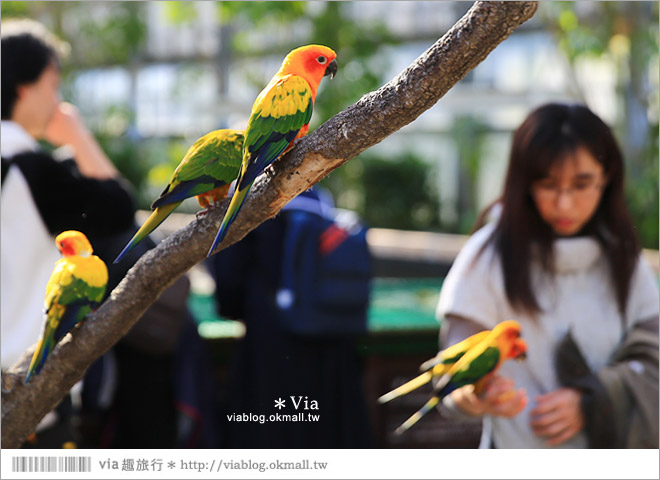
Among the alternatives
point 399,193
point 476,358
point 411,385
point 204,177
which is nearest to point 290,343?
point 411,385

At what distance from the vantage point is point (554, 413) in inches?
32.6

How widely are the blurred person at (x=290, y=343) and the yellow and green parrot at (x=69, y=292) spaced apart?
216 mm

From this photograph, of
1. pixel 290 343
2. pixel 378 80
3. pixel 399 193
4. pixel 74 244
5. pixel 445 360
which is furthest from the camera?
pixel 399 193

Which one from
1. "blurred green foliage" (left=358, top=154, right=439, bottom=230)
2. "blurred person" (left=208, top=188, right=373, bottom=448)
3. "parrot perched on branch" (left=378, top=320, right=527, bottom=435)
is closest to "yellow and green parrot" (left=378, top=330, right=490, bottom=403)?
"parrot perched on branch" (left=378, top=320, right=527, bottom=435)

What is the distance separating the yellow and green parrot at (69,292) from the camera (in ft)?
2.27

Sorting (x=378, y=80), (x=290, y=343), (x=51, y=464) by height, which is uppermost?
(x=378, y=80)

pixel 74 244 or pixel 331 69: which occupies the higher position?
pixel 331 69

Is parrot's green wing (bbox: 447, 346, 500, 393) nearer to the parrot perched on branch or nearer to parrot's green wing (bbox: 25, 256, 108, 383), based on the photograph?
the parrot perched on branch

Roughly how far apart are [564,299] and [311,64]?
432mm

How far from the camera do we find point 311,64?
26.5 inches

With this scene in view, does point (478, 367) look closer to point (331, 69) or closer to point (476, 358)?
point (476, 358)

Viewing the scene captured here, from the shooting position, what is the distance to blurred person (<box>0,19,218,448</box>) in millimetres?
762

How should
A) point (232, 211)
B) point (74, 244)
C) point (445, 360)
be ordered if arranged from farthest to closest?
point (445, 360) < point (74, 244) < point (232, 211)

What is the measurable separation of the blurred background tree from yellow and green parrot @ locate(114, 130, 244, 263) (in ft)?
0.07
